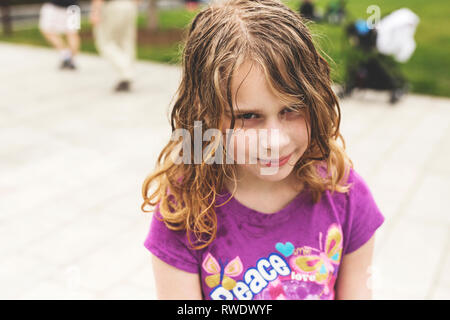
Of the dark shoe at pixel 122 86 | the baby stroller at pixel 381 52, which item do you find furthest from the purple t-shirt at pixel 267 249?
the dark shoe at pixel 122 86

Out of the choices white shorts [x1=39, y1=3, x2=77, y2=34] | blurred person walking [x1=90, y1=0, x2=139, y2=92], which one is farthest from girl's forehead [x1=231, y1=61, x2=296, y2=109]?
white shorts [x1=39, y1=3, x2=77, y2=34]

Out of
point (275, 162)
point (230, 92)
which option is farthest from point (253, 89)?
point (275, 162)

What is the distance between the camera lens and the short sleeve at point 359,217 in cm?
134

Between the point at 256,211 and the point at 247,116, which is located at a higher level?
the point at 247,116

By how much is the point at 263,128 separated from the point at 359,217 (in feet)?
1.28

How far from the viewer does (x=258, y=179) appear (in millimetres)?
1347

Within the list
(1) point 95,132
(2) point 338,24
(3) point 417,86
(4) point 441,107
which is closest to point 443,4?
(2) point 338,24

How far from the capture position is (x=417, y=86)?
722 centimetres

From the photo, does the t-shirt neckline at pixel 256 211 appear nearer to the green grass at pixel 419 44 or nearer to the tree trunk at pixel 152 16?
the green grass at pixel 419 44

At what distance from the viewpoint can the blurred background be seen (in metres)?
2.86

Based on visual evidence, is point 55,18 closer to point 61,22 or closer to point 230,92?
point 61,22
